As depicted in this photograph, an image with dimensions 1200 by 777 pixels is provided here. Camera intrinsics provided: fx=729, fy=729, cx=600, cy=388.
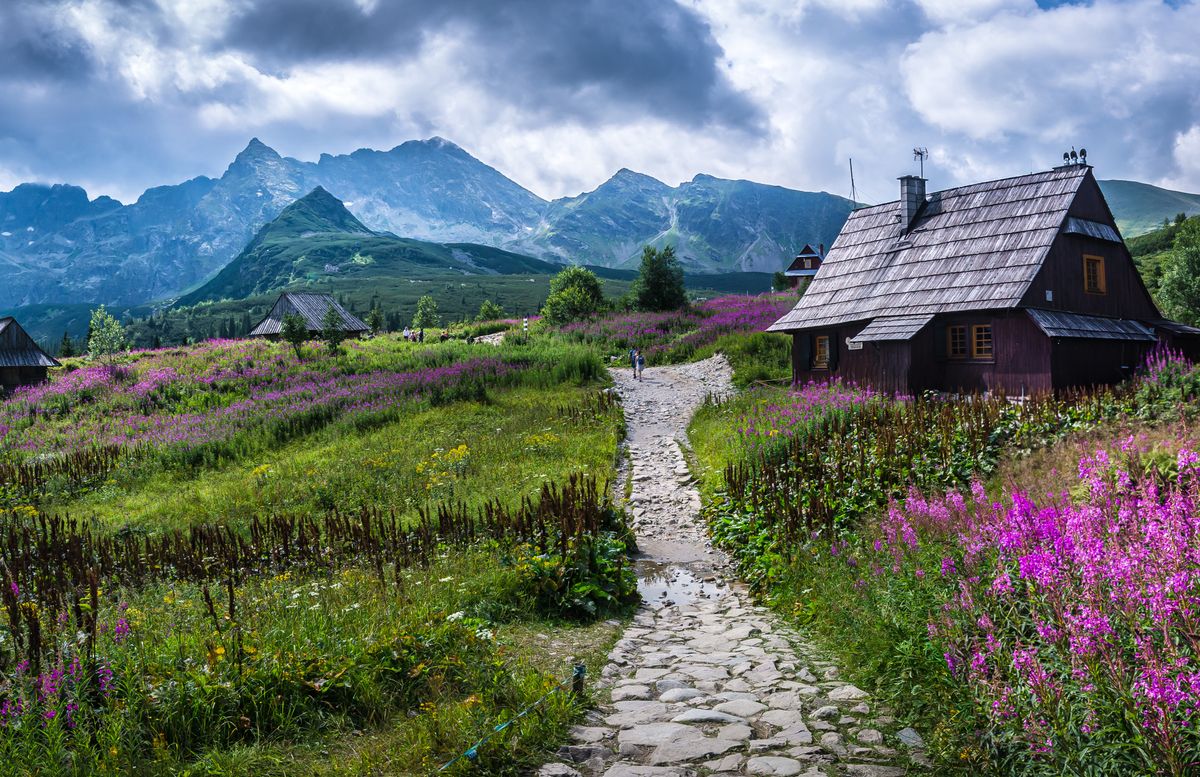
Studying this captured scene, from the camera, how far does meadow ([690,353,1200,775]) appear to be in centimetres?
400

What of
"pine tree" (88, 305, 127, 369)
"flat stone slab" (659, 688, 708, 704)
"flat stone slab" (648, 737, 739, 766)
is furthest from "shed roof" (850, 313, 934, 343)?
"pine tree" (88, 305, 127, 369)

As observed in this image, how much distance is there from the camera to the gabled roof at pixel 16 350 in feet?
148

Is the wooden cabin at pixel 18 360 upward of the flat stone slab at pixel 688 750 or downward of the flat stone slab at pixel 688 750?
upward

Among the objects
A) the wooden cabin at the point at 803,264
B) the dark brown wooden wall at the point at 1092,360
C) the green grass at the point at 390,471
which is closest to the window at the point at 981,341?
the dark brown wooden wall at the point at 1092,360

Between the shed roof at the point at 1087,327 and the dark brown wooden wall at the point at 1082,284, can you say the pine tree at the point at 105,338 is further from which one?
the dark brown wooden wall at the point at 1082,284

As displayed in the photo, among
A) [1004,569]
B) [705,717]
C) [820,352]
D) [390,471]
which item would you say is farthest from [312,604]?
[820,352]

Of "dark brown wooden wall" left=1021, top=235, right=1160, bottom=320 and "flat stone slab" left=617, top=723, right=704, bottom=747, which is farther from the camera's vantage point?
"dark brown wooden wall" left=1021, top=235, right=1160, bottom=320

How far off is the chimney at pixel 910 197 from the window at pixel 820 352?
5176 millimetres

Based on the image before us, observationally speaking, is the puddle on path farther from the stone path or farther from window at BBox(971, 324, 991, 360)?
window at BBox(971, 324, 991, 360)

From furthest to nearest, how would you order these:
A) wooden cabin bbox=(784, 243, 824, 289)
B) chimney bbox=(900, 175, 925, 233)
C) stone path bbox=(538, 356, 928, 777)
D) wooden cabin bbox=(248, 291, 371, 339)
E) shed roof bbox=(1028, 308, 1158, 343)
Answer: wooden cabin bbox=(784, 243, 824, 289)
wooden cabin bbox=(248, 291, 371, 339)
chimney bbox=(900, 175, 925, 233)
shed roof bbox=(1028, 308, 1158, 343)
stone path bbox=(538, 356, 928, 777)

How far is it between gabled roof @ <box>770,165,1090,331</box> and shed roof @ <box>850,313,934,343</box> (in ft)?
Answer: 1.02

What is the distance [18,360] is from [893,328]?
50.6 metres

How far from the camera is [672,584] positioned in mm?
10750

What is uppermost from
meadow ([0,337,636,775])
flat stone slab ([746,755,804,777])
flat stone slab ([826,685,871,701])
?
meadow ([0,337,636,775])
